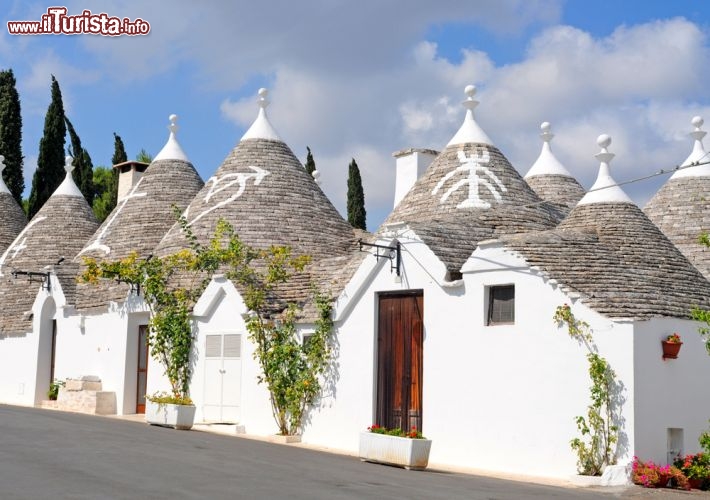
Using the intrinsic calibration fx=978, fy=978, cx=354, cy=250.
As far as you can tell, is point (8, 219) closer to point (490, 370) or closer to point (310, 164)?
point (310, 164)

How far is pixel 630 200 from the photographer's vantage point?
19609mm

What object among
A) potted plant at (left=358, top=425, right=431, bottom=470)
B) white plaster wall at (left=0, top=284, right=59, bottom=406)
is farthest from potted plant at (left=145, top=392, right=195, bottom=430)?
white plaster wall at (left=0, top=284, right=59, bottom=406)

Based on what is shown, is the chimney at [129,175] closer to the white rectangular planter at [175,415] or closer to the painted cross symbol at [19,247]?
the painted cross symbol at [19,247]

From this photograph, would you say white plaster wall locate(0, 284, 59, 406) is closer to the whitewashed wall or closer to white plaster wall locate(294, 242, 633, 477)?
the whitewashed wall

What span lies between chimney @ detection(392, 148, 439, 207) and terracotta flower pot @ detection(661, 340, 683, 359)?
13570 millimetres

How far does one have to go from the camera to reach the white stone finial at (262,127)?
2806 centimetres

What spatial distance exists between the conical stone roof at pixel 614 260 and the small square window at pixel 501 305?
0.78 meters

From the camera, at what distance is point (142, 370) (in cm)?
2550

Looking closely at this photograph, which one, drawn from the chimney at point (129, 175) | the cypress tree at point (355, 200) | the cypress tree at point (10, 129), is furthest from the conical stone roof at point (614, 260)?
the cypress tree at point (10, 129)

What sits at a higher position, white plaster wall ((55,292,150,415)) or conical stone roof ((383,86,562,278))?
conical stone roof ((383,86,562,278))

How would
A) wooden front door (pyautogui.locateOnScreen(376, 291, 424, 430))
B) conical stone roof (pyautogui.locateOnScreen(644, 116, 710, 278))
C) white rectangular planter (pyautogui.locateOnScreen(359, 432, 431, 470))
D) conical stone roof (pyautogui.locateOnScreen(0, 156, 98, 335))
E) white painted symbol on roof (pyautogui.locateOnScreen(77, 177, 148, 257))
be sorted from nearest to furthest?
1. white rectangular planter (pyautogui.locateOnScreen(359, 432, 431, 470))
2. wooden front door (pyautogui.locateOnScreen(376, 291, 424, 430))
3. conical stone roof (pyautogui.locateOnScreen(644, 116, 710, 278))
4. white painted symbol on roof (pyautogui.locateOnScreen(77, 177, 148, 257))
5. conical stone roof (pyautogui.locateOnScreen(0, 156, 98, 335))

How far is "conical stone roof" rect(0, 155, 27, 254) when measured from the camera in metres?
36.8

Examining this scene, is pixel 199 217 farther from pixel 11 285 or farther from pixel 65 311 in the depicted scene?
pixel 11 285

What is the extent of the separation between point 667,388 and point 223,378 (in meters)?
10.5
